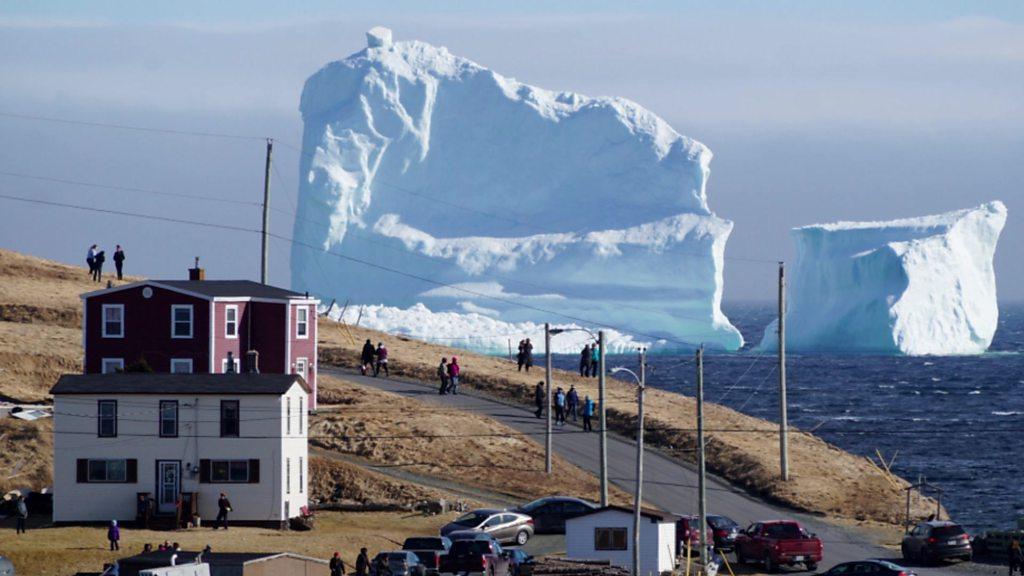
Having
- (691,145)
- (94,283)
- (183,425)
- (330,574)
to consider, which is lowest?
(330,574)

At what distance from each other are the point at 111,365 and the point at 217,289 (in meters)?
4.77

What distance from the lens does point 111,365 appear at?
60.4m

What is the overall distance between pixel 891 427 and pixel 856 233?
3576 centimetres

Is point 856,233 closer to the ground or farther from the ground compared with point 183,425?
farther from the ground

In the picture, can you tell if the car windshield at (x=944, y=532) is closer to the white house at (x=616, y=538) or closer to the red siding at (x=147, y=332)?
the white house at (x=616, y=538)

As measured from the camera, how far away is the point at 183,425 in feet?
167

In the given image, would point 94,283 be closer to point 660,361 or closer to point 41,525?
point 41,525

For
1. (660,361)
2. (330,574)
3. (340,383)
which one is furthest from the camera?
(660,361)

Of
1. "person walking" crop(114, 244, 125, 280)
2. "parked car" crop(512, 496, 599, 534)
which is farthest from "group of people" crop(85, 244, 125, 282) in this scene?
"parked car" crop(512, 496, 599, 534)

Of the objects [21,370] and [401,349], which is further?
[401,349]

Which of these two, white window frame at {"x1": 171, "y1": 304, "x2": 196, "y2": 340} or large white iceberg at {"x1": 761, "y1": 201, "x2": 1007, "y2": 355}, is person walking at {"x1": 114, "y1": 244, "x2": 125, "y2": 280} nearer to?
white window frame at {"x1": 171, "y1": 304, "x2": 196, "y2": 340}

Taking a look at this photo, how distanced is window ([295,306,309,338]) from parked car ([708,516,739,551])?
20855mm

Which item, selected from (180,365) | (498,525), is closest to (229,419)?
(498,525)

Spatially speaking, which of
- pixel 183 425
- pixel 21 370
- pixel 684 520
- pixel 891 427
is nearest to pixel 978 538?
pixel 684 520
